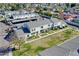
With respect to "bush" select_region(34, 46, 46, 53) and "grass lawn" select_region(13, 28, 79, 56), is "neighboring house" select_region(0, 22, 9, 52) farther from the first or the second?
"bush" select_region(34, 46, 46, 53)

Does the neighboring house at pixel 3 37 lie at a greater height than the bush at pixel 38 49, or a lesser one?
greater

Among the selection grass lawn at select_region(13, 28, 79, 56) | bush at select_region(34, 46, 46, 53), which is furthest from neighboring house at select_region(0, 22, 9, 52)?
bush at select_region(34, 46, 46, 53)

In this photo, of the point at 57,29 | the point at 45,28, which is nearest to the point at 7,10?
the point at 45,28

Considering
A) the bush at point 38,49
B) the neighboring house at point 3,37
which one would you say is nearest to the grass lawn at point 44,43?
the bush at point 38,49

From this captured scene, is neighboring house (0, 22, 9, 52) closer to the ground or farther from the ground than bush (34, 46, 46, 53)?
farther from the ground

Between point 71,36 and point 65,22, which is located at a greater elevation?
point 65,22

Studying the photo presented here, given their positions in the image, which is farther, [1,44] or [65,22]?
[65,22]

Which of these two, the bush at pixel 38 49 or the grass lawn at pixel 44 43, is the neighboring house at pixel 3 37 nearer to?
the grass lawn at pixel 44 43

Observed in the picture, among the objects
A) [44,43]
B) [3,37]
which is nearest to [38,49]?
[44,43]

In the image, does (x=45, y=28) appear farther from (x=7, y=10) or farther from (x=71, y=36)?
(x=7, y=10)
